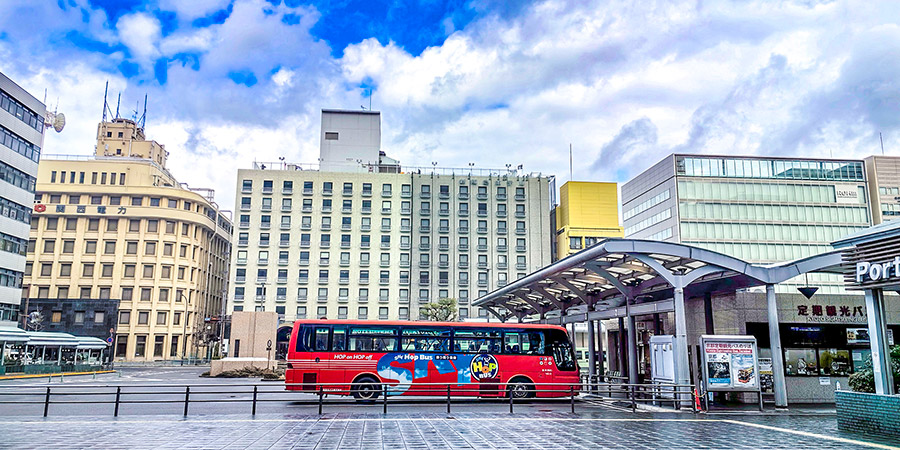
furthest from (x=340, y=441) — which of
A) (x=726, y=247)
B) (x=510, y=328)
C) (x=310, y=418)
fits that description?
(x=726, y=247)

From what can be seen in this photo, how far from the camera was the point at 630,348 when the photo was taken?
83.5ft

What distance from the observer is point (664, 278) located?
20.4 m

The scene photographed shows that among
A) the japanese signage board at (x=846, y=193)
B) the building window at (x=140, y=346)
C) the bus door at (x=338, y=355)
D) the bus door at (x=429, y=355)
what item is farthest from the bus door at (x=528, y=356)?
the japanese signage board at (x=846, y=193)

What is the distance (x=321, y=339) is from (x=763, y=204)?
2692 inches

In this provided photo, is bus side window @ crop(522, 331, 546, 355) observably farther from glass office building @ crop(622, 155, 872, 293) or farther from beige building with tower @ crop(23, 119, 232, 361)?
beige building with tower @ crop(23, 119, 232, 361)

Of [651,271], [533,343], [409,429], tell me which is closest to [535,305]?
[533,343]

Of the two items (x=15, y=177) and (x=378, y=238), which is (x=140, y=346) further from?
(x=15, y=177)

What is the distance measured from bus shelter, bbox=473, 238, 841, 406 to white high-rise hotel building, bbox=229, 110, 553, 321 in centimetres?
4602

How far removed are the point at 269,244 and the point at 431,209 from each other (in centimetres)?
1866

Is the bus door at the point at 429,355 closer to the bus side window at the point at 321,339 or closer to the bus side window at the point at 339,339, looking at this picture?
the bus side window at the point at 339,339

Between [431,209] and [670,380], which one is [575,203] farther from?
[670,380]

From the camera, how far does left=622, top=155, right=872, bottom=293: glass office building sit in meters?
76.4

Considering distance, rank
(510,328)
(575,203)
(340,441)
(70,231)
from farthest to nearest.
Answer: (575,203)
(70,231)
(510,328)
(340,441)

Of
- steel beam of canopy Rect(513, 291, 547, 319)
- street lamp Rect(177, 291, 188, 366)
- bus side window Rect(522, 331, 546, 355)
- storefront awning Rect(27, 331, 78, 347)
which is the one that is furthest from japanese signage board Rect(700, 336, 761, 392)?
street lamp Rect(177, 291, 188, 366)
